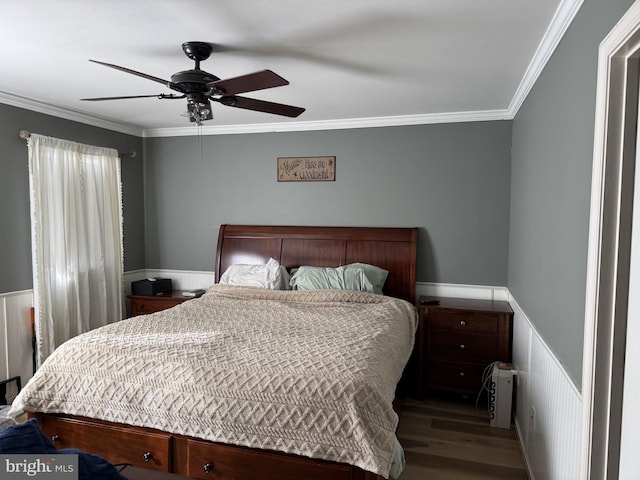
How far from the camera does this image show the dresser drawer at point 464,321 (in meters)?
3.48

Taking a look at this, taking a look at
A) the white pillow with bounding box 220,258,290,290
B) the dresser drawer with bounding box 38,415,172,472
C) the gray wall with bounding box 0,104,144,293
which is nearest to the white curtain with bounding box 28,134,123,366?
the gray wall with bounding box 0,104,144,293

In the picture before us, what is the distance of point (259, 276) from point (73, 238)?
1708 mm

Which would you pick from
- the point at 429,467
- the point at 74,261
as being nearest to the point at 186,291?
the point at 74,261

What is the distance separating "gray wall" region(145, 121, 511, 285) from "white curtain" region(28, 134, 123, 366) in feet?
2.05

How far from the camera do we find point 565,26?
1948 millimetres

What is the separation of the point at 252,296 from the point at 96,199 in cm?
183

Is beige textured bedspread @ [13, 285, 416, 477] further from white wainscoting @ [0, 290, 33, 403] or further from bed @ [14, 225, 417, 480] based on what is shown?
white wainscoting @ [0, 290, 33, 403]

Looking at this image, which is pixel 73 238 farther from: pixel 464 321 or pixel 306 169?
pixel 464 321

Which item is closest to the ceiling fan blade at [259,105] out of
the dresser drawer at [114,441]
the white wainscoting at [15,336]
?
the dresser drawer at [114,441]

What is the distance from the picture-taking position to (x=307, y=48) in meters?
2.42

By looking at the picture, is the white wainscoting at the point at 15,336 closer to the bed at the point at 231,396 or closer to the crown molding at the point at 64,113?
the bed at the point at 231,396

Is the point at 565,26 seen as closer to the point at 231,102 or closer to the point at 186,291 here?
the point at 231,102

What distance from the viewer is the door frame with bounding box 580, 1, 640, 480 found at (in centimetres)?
132

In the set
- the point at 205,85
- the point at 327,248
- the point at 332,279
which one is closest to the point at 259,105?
the point at 205,85
